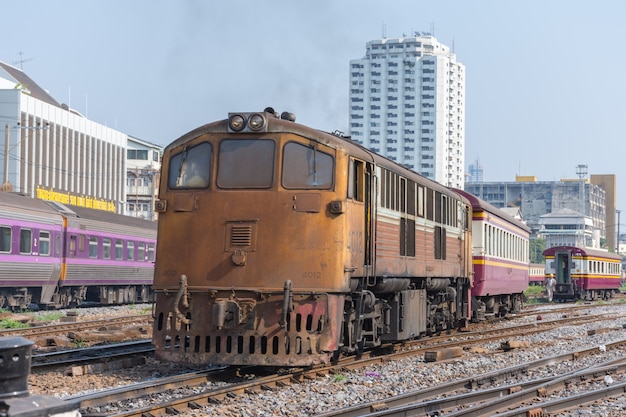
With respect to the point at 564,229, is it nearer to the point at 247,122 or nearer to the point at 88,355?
the point at 88,355

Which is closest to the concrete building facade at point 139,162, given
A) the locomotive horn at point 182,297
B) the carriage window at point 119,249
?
the carriage window at point 119,249

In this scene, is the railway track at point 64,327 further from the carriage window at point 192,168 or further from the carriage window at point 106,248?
the carriage window at point 106,248

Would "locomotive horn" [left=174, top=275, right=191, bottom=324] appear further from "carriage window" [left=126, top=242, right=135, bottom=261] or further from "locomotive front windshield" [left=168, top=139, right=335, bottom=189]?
"carriage window" [left=126, top=242, right=135, bottom=261]

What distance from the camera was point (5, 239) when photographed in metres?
27.7

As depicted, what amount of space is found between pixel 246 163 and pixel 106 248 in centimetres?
2288

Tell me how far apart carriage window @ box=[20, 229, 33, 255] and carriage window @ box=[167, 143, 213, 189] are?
16118 mm

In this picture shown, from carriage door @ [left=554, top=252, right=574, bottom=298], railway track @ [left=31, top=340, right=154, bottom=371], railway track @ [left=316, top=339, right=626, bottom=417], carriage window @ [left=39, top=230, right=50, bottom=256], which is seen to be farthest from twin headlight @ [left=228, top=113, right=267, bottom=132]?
carriage door @ [left=554, top=252, right=574, bottom=298]

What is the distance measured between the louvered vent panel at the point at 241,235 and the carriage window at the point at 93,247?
853 inches

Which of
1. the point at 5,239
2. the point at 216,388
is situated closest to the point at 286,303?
the point at 216,388

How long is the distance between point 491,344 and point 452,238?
2528mm

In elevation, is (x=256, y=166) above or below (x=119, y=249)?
above

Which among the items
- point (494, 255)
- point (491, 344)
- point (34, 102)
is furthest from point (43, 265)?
point (34, 102)

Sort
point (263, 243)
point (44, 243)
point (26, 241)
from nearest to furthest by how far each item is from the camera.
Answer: point (263, 243)
point (26, 241)
point (44, 243)

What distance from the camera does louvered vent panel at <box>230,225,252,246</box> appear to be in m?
13.3
